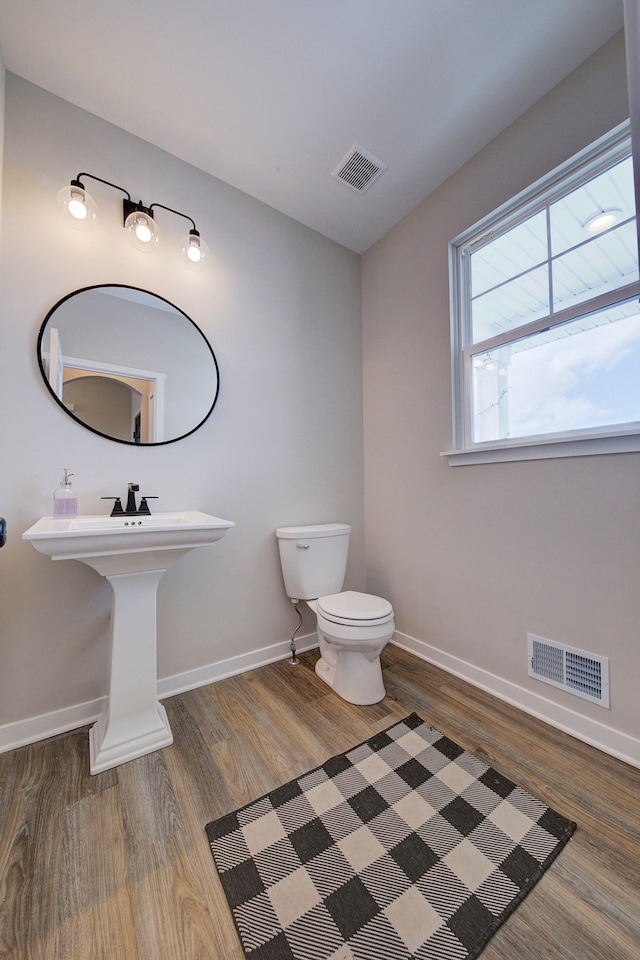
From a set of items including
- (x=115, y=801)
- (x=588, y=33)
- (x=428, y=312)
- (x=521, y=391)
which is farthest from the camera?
(x=428, y=312)

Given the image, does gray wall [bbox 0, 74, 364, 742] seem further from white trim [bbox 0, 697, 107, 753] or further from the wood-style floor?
the wood-style floor

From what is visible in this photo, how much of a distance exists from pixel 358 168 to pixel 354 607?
221 centimetres

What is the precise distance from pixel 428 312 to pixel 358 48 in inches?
42.0

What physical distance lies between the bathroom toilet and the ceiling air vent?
187 centimetres

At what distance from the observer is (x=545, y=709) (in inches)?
58.7

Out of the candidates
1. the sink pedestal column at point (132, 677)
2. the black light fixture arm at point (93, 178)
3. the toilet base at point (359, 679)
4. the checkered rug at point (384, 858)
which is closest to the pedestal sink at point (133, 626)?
the sink pedestal column at point (132, 677)

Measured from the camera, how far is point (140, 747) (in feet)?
4.37

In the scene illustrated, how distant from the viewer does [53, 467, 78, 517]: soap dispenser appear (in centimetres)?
141

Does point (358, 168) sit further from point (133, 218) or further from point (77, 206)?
point (77, 206)

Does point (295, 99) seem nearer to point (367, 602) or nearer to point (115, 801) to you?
point (367, 602)

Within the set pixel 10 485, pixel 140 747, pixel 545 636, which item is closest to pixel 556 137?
pixel 545 636

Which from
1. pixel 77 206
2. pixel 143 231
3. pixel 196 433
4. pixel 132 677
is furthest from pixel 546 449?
pixel 77 206

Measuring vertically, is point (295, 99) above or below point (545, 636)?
above

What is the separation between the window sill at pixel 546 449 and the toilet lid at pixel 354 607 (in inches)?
32.3
